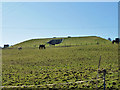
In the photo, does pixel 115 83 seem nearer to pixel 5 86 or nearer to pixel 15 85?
pixel 15 85

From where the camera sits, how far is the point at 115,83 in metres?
11.6

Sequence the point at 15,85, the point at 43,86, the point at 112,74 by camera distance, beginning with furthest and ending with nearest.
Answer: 1. the point at 112,74
2. the point at 15,85
3. the point at 43,86

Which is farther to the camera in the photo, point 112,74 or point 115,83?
point 112,74

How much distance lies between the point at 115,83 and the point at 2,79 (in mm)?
11293

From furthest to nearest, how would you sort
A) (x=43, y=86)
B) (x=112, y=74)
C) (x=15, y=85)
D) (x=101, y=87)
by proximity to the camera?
(x=112, y=74) → (x=15, y=85) → (x=43, y=86) → (x=101, y=87)

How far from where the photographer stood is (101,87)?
11141mm

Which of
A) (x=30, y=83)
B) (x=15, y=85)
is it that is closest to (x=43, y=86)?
(x=30, y=83)

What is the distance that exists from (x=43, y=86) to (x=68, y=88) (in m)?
2.22

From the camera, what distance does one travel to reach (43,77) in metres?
14.5

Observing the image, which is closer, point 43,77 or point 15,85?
point 15,85

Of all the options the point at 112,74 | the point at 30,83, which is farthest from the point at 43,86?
the point at 112,74

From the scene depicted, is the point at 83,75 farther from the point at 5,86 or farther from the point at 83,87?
the point at 5,86

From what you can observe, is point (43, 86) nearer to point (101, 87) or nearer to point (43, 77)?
point (43, 77)

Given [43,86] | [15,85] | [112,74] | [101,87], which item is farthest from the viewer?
[112,74]
